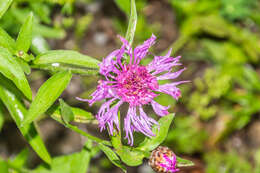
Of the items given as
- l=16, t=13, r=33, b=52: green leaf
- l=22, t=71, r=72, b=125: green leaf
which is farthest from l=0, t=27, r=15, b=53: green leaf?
l=22, t=71, r=72, b=125: green leaf

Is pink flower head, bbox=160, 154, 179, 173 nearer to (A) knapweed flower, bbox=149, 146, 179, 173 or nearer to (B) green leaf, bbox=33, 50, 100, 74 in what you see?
(A) knapweed flower, bbox=149, 146, 179, 173

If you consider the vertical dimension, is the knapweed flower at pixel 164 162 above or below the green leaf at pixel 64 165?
above

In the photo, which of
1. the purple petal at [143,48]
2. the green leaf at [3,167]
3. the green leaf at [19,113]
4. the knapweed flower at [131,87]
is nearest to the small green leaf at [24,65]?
the green leaf at [19,113]

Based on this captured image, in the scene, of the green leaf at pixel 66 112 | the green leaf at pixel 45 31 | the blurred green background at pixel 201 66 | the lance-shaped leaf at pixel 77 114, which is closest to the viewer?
the green leaf at pixel 66 112

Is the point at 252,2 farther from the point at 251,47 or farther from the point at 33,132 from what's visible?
the point at 33,132

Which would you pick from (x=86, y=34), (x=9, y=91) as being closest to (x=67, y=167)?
(x=9, y=91)

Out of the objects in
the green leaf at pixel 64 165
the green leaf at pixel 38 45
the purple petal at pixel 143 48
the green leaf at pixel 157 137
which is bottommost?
the green leaf at pixel 64 165

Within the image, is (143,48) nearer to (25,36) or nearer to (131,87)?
(131,87)

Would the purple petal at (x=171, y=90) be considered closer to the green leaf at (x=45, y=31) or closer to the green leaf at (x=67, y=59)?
the green leaf at (x=67, y=59)
